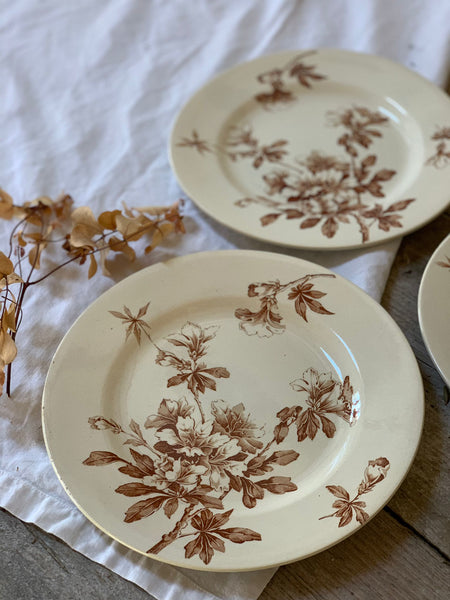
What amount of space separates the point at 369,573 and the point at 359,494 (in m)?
0.07

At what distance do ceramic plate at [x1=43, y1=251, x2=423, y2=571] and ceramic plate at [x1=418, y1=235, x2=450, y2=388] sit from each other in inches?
Result: 1.0

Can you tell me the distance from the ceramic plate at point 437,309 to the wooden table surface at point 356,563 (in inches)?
3.4

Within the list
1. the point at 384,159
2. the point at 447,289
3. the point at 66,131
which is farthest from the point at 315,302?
the point at 66,131

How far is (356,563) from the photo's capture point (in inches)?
22.0

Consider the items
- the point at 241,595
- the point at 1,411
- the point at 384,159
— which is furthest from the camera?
the point at 384,159

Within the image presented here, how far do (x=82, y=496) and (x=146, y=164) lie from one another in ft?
1.60

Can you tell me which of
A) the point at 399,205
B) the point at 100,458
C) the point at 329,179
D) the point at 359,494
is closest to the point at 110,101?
the point at 329,179

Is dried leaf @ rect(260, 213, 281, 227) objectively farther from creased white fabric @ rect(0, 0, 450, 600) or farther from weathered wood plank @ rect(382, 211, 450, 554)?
weathered wood plank @ rect(382, 211, 450, 554)

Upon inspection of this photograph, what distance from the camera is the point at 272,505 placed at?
0.57m

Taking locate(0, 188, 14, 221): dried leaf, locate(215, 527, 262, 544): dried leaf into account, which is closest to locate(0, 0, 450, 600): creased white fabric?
locate(0, 188, 14, 221): dried leaf

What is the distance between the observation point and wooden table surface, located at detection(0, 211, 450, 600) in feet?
1.81

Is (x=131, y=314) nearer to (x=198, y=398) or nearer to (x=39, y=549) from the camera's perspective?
(x=198, y=398)

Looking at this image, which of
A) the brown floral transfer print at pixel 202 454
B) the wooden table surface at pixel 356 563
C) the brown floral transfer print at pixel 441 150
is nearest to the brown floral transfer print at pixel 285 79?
the brown floral transfer print at pixel 441 150

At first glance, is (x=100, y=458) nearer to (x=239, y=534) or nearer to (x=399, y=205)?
(x=239, y=534)
